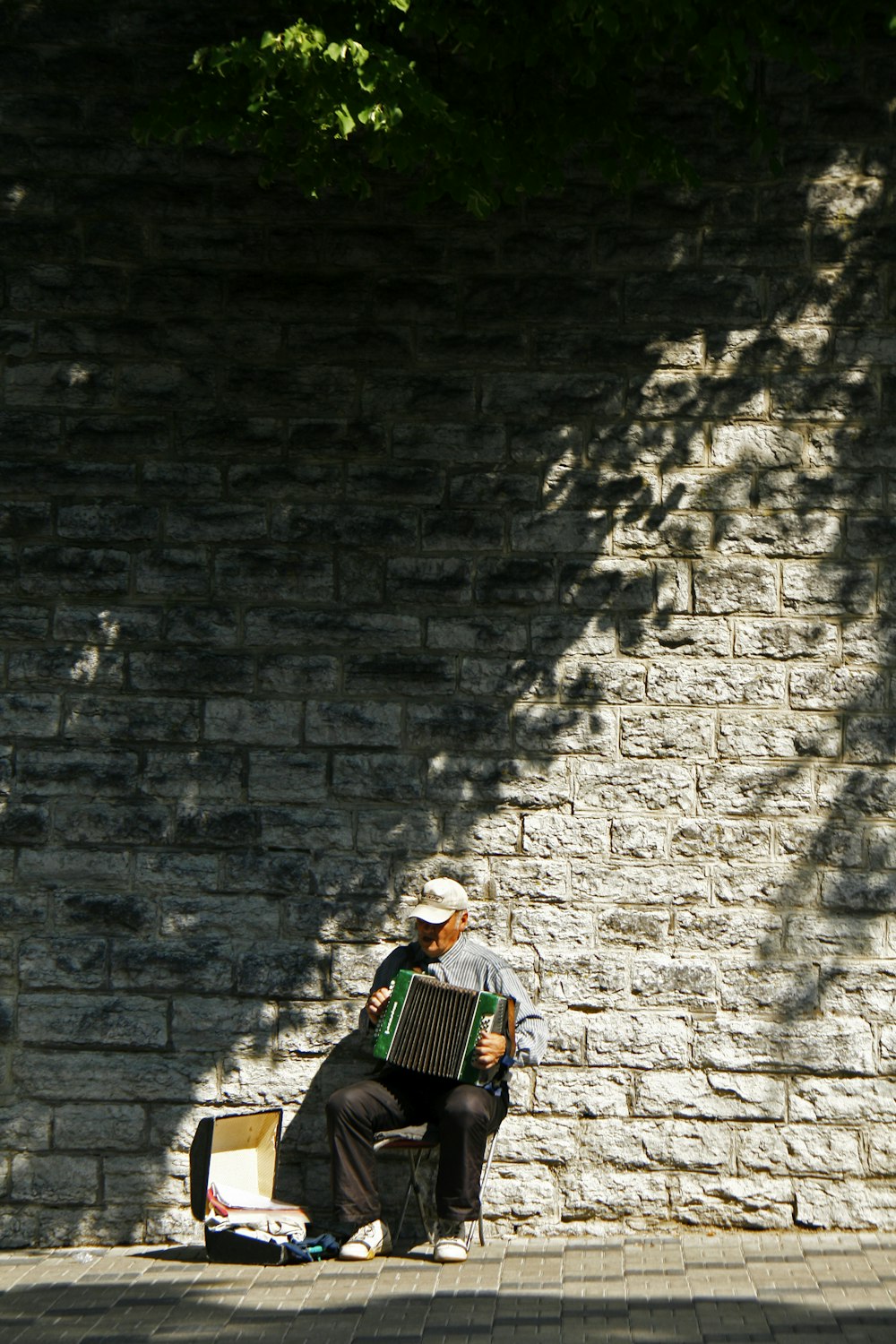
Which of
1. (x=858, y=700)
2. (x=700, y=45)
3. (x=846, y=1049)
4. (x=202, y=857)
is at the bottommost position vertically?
(x=846, y=1049)

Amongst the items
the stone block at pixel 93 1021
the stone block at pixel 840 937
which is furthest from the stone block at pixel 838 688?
the stone block at pixel 93 1021

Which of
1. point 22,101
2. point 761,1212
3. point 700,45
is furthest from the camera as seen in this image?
point 22,101

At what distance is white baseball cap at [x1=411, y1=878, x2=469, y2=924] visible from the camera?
6.41 metres

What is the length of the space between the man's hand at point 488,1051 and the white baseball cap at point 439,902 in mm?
518

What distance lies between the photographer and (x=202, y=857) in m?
6.75

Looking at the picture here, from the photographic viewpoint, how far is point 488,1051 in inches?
244

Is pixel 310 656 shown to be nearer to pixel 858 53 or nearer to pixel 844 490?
pixel 844 490

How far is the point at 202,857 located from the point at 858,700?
2.97m

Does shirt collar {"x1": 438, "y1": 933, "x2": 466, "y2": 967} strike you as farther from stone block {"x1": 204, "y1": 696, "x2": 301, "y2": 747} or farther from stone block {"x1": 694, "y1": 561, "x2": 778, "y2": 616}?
stone block {"x1": 694, "y1": 561, "x2": 778, "y2": 616}

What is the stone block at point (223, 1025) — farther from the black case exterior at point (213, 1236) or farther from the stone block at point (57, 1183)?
the stone block at point (57, 1183)

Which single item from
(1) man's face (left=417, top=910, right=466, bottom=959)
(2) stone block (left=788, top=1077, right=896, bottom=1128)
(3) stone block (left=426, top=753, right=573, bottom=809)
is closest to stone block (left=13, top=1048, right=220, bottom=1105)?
(1) man's face (left=417, top=910, right=466, bottom=959)

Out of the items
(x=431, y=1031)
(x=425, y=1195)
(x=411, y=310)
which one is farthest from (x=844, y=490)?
(x=425, y=1195)

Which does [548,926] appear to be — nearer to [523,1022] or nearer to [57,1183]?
[523,1022]

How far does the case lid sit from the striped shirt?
0.75 metres
